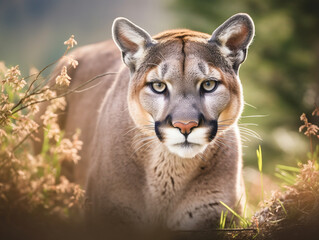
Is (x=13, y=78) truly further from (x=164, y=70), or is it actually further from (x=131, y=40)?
(x=164, y=70)

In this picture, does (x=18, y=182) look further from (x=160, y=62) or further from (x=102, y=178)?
(x=160, y=62)

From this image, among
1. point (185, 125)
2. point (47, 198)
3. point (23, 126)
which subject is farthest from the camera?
point (47, 198)

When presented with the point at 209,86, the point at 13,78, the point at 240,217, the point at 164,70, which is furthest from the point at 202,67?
the point at 13,78

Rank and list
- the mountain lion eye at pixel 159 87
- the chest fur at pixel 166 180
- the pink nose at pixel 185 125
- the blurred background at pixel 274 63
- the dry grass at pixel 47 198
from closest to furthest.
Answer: the pink nose at pixel 185 125, the dry grass at pixel 47 198, the mountain lion eye at pixel 159 87, the chest fur at pixel 166 180, the blurred background at pixel 274 63

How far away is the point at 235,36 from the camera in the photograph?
4.25 metres

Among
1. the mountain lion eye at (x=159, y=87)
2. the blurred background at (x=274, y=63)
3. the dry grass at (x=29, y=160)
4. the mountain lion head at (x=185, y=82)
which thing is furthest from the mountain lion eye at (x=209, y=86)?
the blurred background at (x=274, y=63)

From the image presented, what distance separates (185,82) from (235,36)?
0.74 m

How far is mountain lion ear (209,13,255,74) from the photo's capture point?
4172 millimetres

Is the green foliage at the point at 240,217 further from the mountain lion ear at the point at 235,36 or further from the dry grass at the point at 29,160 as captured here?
the dry grass at the point at 29,160

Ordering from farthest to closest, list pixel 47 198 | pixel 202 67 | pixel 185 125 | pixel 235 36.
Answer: pixel 47 198
pixel 235 36
pixel 202 67
pixel 185 125

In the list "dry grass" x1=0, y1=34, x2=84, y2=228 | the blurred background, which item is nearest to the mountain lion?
"dry grass" x1=0, y1=34, x2=84, y2=228

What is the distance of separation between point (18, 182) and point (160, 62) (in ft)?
6.01

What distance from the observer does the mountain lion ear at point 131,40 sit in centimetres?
425

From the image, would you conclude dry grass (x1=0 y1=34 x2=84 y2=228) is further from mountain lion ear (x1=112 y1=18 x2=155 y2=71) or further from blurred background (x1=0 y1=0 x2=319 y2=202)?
blurred background (x1=0 y1=0 x2=319 y2=202)
